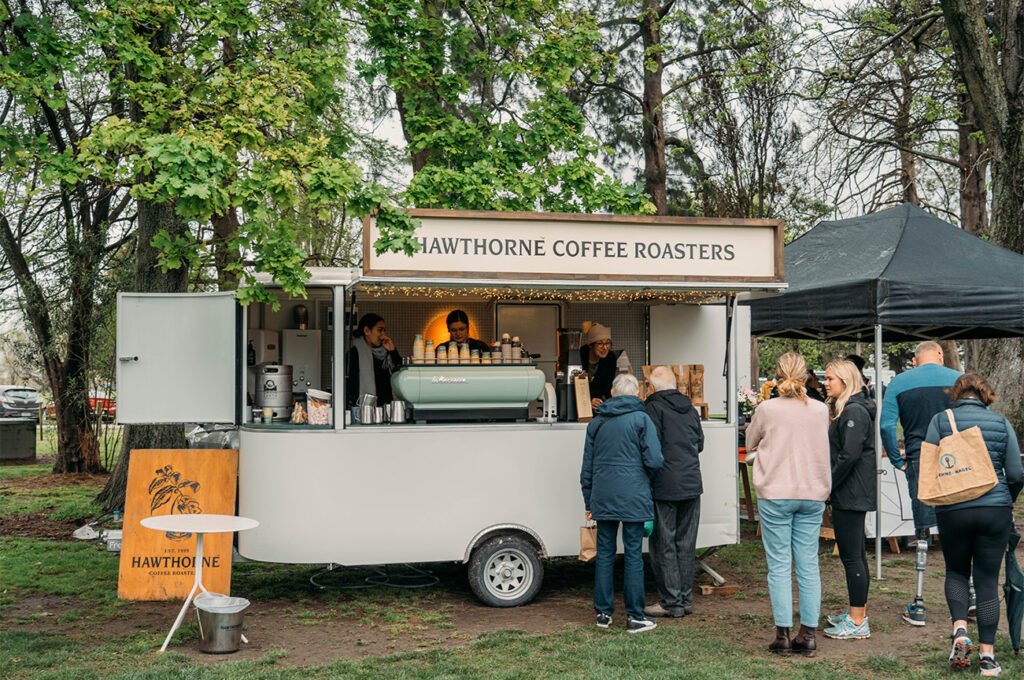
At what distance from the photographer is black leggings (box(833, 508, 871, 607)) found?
5.80 m

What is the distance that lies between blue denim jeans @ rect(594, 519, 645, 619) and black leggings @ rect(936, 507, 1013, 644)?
6.23 feet

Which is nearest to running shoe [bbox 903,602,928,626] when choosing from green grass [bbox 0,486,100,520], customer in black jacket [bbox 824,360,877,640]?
customer in black jacket [bbox 824,360,877,640]

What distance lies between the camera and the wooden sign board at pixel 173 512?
6.87 m

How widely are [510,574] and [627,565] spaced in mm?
1083

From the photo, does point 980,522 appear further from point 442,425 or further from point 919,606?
point 442,425

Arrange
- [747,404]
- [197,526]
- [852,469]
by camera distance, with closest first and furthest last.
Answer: [197,526], [852,469], [747,404]

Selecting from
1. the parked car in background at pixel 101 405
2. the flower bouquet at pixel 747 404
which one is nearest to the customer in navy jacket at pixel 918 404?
the flower bouquet at pixel 747 404

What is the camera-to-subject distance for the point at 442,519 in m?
6.68

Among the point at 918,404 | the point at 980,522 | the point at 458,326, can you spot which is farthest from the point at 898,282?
the point at 458,326

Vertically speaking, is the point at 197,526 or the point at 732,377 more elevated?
the point at 732,377

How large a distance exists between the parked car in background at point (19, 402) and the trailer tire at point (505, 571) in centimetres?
2825

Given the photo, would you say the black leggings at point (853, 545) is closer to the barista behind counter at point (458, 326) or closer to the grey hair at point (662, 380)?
the grey hair at point (662, 380)

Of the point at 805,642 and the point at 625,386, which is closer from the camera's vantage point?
the point at 805,642

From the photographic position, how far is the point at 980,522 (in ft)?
16.8
